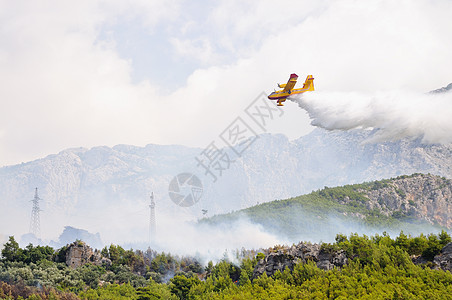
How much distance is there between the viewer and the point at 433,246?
5450 cm

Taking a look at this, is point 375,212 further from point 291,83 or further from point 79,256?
point 291,83

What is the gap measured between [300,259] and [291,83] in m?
24.8

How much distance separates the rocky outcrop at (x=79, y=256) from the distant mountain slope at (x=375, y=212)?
90519 millimetres

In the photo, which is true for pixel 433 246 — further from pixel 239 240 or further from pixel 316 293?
pixel 239 240

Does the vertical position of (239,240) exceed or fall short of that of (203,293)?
it exceeds it

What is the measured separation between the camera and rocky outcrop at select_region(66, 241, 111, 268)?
311 feet

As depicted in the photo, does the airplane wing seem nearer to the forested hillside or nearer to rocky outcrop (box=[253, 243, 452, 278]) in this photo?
the forested hillside

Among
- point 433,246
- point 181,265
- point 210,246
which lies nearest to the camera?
point 433,246

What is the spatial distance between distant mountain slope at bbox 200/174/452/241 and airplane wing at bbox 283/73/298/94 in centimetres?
10842

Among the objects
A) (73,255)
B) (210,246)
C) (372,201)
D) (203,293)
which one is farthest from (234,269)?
(372,201)

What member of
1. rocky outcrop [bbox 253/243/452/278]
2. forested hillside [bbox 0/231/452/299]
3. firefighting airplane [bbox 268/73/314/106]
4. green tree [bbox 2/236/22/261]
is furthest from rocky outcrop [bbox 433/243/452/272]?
green tree [bbox 2/236/22/261]

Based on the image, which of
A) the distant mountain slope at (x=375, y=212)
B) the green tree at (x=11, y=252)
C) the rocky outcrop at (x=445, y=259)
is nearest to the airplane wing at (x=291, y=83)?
the rocky outcrop at (x=445, y=259)

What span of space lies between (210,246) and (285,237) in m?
28.5

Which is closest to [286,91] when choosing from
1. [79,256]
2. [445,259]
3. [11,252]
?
[445,259]
